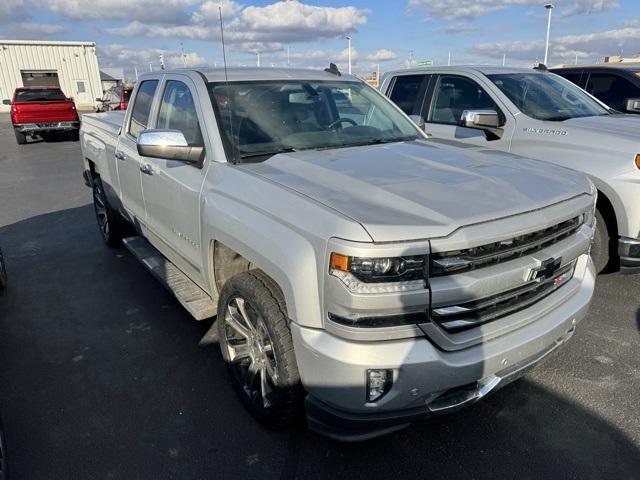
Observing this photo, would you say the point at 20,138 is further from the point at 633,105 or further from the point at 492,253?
the point at 492,253

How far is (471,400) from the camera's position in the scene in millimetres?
2186

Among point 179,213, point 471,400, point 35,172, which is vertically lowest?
point 35,172

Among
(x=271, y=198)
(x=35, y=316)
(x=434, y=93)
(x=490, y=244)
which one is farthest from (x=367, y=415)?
(x=434, y=93)

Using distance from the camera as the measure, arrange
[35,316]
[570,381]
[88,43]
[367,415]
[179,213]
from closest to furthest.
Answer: [367,415] → [570,381] → [179,213] → [35,316] → [88,43]

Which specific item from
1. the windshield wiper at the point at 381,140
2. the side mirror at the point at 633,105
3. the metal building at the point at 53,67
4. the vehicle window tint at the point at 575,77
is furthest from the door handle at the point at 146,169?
the metal building at the point at 53,67

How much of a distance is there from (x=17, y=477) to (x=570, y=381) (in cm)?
319

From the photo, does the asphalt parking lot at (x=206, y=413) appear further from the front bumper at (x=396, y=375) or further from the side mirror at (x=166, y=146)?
the side mirror at (x=166, y=146)

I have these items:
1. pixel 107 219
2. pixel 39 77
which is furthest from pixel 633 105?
pixel 39 77

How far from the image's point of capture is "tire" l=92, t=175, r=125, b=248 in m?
5.55

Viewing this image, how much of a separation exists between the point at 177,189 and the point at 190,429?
5.01 ft

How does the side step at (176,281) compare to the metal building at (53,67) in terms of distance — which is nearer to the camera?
the side step at (176,281)

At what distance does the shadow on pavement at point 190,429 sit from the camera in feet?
8.11

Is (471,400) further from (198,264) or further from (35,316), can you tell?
(35,316)

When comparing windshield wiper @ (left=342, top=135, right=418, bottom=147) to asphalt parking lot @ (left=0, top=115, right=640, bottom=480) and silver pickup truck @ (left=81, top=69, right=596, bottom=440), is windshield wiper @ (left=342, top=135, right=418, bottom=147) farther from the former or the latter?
asphalt parking lot @ (left=0, top=115, right=640, bottom=480)
